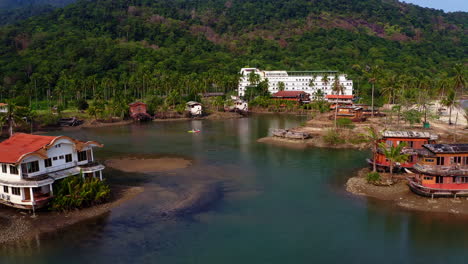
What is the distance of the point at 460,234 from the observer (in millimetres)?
30547

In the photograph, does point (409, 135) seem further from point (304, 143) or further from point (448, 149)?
point (304, 143)

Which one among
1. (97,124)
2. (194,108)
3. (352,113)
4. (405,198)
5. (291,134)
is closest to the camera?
(405,198)

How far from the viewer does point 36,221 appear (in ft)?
105

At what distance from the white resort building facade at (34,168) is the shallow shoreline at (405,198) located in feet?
86.1

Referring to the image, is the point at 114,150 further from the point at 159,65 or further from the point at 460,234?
the point at 159,65

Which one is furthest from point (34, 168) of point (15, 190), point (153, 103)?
point (153, 103)

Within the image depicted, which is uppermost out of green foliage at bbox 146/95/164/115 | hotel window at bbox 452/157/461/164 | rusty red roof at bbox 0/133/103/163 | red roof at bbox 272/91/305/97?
red roof at bbox 272/91/305/97

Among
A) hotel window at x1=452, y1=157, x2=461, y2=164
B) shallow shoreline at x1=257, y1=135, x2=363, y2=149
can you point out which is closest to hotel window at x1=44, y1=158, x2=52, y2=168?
hotel window at x1=452, y1=157, x2=461, y2=164

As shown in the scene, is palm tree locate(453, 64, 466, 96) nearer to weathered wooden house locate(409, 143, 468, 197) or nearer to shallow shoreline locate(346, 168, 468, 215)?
weathered wooden house locate(409, 143, 468, 197)

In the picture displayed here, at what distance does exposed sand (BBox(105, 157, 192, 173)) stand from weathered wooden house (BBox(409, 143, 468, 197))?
89.4 feet

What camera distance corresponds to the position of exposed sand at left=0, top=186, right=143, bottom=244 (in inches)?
1180

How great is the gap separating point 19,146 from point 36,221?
7783mm

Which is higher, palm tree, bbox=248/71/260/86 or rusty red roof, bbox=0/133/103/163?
palm tree, bbox=248/71/260/86

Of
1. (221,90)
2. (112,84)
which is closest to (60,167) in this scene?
(112,84)
